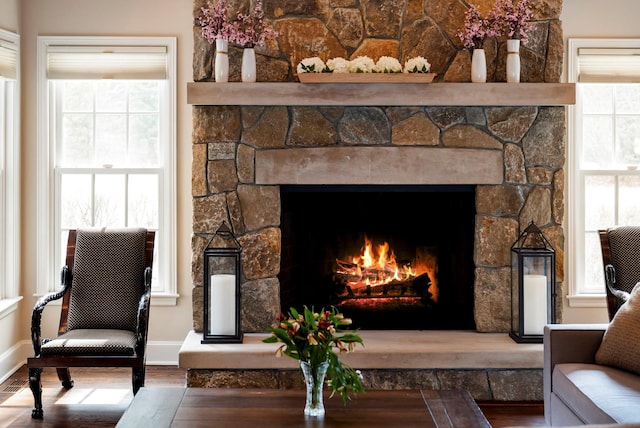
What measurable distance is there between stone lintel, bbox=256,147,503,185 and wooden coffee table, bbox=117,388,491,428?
1674 mm

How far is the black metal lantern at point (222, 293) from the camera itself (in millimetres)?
4391

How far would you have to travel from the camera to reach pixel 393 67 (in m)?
4.40

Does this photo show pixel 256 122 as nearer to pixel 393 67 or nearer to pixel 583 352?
pixel 393 67

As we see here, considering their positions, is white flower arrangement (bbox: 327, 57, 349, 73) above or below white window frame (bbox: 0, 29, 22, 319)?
above

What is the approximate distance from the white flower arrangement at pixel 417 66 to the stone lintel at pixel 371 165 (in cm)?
48

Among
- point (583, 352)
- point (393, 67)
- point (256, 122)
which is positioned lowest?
point (583, 352)

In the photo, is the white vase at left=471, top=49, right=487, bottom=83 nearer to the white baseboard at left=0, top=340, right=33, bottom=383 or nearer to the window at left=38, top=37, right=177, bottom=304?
the window at left=38, top=37, right=177, bottom=304

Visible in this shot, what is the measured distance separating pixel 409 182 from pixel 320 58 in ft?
3.03

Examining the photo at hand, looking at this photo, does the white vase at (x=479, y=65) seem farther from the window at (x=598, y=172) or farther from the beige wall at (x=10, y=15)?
the beige wall at (x=10, y=15)

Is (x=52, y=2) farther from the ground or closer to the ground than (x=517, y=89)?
farther from the ground

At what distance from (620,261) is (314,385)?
233 centimetres

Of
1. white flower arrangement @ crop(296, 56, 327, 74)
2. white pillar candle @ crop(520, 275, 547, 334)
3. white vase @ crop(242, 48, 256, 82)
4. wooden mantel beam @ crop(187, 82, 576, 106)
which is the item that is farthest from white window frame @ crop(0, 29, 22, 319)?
white pillar candle @ crop(520, 275, 547, 334)

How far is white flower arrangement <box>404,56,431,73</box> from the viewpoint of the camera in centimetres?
440

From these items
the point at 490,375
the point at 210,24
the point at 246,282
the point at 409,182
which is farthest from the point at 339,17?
the point at 490,375
